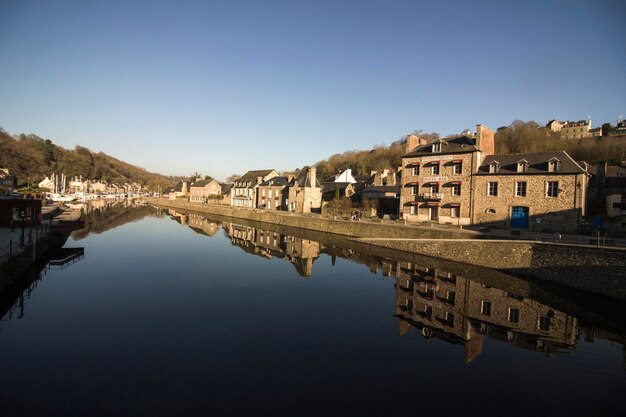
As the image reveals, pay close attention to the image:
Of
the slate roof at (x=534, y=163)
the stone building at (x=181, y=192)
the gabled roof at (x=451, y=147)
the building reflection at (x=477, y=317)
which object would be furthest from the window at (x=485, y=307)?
the stone building at (x=181, y=192)

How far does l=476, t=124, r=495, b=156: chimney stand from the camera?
30172 mm

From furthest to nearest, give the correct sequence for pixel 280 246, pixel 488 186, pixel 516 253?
pixel 280 246, pixel 488 186, pixel 516 253

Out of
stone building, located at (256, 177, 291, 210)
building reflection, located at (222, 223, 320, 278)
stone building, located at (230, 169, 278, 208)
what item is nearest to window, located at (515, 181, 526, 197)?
building reflection, located at (222, 223, 320, 278)

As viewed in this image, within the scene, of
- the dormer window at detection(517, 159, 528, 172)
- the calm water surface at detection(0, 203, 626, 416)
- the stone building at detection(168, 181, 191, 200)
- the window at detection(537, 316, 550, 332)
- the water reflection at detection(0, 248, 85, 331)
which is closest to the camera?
the calm water surface at detection(0, 203, 626, 416)

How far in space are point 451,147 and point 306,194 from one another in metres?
24.2

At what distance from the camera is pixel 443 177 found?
31.8 meters

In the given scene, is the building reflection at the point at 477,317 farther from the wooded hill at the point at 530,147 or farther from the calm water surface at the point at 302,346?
the wooded hill at the point at 530,147

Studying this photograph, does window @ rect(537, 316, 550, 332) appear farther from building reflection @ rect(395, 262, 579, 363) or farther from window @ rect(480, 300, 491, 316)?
window @ rect(480, 300, 491, 316)

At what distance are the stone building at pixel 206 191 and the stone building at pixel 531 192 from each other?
63.1 metres

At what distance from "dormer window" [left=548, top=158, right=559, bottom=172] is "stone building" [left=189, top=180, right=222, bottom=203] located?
6736 centimetres

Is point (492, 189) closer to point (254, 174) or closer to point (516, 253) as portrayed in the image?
point (516, 253)

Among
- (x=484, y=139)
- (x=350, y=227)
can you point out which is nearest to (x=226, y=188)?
(x=350, y=227)

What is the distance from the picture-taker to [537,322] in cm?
1280

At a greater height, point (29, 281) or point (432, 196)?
point (432, 196)
